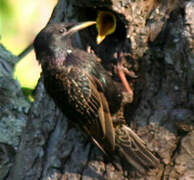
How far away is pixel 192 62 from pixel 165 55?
0.24 m

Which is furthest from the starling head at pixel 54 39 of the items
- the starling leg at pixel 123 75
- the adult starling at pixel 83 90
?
the starling leg at pixel 123 75

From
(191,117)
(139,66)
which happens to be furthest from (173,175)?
(139,66)

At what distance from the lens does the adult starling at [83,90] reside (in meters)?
3.86

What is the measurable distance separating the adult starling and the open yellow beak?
0.24 metres

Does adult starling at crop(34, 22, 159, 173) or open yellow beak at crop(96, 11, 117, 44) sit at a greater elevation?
open yellow beak at crop(96, 11, 117, 44)

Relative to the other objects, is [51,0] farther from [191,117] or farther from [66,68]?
[191,117]

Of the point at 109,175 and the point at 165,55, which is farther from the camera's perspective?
the point at 109,175

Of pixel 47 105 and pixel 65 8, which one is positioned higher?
pixel 65 8

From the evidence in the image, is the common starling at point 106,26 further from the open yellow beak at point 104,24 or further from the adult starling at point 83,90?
the adult starling at point 83,90

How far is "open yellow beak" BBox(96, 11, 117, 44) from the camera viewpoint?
4074 mm

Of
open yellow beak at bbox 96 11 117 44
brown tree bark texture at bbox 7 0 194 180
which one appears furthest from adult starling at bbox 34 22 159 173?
open yellow beak at bbox 96 11 117 44

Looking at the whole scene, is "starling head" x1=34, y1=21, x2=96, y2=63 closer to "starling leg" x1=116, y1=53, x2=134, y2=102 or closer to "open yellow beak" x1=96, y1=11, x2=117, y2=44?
"open yellow beak" x1=96, y1=11, x2=117, y2=44

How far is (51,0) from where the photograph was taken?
21.6 feet

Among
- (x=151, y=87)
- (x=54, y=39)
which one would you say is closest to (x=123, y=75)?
(x=151, y=87)
